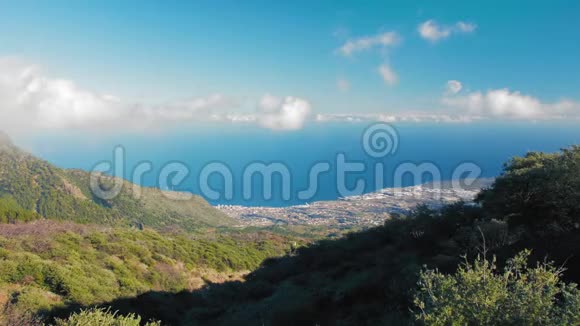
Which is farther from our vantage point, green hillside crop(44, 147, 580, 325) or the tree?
the tree

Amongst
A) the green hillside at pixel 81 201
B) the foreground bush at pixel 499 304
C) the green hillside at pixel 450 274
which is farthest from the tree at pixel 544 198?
the green hillside at pixel 81 201

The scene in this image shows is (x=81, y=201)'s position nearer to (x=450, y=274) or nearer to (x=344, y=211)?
(x=344, y=211)

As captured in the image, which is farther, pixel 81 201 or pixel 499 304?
pixel 81 201

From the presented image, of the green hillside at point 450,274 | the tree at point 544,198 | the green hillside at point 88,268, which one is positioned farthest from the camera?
the green hillside at point 88,268

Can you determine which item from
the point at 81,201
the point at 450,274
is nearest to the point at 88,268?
the point at 450,274

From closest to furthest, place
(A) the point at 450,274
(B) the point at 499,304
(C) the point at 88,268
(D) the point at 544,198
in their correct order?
(B) the point at 499,304
(A) the point at 450,274
(D) the point at 544,198
(C) the point at 88,268

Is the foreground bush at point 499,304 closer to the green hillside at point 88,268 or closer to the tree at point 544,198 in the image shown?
the tree at point 544,198

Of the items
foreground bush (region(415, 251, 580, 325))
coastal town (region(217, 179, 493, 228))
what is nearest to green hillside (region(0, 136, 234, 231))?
coastal town (region(217, 179, 493, 228))

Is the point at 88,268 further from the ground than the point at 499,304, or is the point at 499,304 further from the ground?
the point at 499,304

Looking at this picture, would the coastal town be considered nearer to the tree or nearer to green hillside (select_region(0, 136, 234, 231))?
green hillside (select_region(0, 136, 234, 231))
